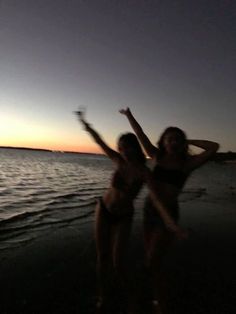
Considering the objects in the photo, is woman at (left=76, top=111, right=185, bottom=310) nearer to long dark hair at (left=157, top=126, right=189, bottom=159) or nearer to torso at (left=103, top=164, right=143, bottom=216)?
torso at (left=103, top=164, right=143, bottom=216)

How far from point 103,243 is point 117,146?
136 cm

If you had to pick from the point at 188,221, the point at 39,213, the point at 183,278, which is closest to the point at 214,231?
the point at 188,221

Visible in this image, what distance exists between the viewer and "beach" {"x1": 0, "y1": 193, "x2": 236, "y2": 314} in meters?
5.56

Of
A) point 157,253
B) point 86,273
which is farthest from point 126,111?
point 86,273

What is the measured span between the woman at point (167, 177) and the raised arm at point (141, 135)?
14 cm

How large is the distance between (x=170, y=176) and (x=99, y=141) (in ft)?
3.60

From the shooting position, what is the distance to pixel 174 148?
13.6ft

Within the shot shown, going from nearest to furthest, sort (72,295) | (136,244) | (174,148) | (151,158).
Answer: (174,148), (151,158), (72,295), (136,244)

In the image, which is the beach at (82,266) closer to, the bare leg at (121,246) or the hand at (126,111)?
the bare leg at (121,246)

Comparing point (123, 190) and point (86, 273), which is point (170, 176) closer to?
point (123, 190)

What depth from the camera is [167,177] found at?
14.0 feet

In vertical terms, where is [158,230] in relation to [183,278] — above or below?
above

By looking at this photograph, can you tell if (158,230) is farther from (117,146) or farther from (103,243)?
(117,146)

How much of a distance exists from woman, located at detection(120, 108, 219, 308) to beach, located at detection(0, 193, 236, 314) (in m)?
1.49
